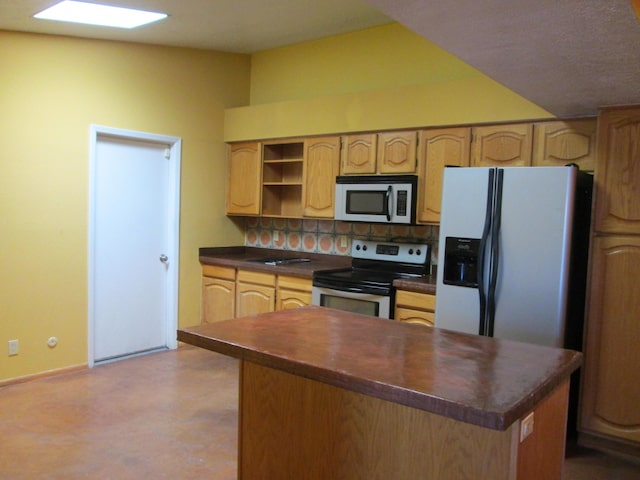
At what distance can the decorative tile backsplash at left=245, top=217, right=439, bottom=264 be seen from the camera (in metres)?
4.22

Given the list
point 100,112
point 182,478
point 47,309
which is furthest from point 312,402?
point 100,112

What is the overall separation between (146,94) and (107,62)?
0.41 metres

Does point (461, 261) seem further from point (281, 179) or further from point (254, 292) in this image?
point (281, 179)

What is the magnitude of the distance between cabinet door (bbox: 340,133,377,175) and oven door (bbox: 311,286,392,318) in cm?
100

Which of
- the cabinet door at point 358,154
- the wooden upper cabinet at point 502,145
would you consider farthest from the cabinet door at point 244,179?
the wooden upper cabinet at point 502,145

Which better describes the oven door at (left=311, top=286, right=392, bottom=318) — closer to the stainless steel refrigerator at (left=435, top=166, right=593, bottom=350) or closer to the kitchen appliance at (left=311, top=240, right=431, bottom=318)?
the kitchen appliance at (left=311, top=240, right=431, bottom=318)

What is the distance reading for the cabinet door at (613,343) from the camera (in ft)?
9.46

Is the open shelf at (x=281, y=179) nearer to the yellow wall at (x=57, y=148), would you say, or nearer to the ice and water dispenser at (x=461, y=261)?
the yellow wall at (x=57, y=148)

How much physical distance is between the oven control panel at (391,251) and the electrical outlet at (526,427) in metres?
2.49

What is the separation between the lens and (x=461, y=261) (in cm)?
317

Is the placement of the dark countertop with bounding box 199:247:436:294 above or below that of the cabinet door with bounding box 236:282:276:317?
above

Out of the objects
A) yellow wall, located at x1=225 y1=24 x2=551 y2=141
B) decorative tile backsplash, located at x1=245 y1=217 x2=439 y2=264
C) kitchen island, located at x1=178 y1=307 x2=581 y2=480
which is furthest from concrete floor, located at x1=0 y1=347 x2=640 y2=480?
yellow wall, located at x1=225 y1=24 x2=551 y2=141

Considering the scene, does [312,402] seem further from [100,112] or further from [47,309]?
[100,112]

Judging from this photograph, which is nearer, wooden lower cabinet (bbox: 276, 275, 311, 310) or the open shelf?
wooden lower cabinet (bbox: 276, 275, 311, 310)
